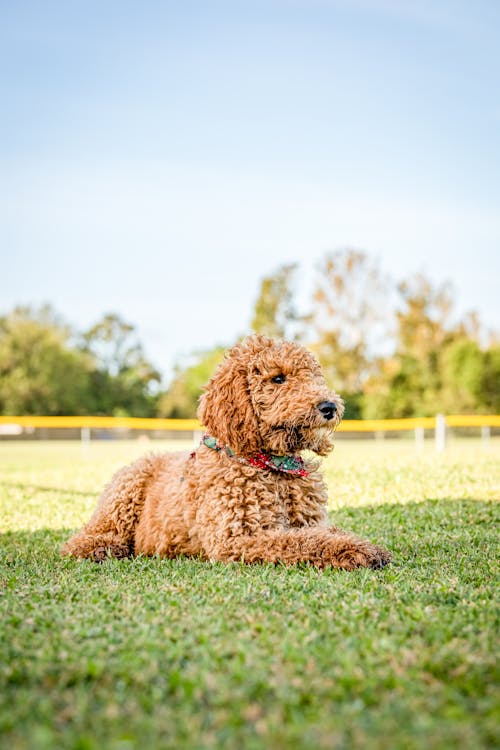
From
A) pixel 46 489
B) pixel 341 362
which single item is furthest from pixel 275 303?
pixel 46 489

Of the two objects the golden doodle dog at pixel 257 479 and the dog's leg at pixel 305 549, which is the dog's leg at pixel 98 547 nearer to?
the golden doodle dog at pixel 257 479

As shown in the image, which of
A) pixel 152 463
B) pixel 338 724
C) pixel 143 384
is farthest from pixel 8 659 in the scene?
pixel 143 384

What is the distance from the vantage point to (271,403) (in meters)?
3.95

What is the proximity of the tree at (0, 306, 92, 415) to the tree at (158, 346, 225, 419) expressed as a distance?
6315 millimetres

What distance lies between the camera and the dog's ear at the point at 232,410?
3.99 meters

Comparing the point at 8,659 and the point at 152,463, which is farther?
the point at 152,463

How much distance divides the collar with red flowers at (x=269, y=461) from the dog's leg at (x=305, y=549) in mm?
377

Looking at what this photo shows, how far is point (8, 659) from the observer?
95.9 inches

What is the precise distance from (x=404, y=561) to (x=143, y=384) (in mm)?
56732

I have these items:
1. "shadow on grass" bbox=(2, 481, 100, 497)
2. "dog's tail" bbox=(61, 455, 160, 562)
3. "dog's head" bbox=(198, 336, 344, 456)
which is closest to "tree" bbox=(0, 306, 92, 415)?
"shadow on grass" bbox=(2, 481, 100, 497)

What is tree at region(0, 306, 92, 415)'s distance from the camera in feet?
162

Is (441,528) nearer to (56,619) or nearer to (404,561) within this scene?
(404,561)

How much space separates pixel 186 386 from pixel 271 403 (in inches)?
2107

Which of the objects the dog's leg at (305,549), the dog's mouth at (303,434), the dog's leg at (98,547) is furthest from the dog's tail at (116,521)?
the dog's mouth at (303,434)
